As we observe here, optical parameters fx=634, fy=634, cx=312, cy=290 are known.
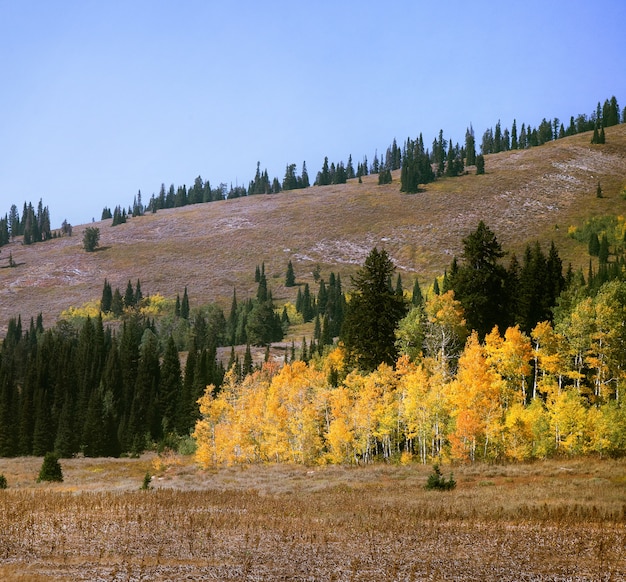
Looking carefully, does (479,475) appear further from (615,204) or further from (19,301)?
(19,301)

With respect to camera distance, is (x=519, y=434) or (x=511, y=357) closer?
(x=519, y=434)

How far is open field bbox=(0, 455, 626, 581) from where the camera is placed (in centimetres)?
1745

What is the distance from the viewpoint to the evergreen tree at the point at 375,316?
56812mm

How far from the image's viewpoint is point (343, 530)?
23531 millimetres

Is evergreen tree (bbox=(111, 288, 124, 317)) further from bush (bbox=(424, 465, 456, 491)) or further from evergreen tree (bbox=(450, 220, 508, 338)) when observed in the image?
bush (bbox=(424, 465, 456, 491))

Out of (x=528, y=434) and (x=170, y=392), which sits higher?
(x=528, y=434)

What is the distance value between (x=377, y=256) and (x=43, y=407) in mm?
65314

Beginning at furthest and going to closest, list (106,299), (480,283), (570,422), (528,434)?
1. (106,299)
2. (480,283)
3. (528,434)
4. (570,422)

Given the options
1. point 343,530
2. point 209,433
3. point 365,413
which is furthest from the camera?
point 209,433

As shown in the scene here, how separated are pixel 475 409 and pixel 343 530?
24809mm

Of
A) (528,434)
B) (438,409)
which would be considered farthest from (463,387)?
(528,434)

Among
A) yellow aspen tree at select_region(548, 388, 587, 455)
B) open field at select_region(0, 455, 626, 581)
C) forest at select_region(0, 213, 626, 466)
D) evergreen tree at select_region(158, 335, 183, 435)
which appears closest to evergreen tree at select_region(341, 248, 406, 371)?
forest at select_region(0, 213, 626, 466)

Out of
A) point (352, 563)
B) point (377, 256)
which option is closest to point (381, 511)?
point (352, 563)

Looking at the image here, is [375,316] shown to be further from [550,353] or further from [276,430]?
[276,430]
